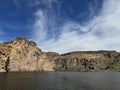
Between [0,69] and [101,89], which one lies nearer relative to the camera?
[101,89]

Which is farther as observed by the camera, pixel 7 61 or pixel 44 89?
pixel 7 61

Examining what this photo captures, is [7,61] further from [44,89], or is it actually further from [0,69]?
[44,89]

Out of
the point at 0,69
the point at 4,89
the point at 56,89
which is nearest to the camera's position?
the point at 4,89

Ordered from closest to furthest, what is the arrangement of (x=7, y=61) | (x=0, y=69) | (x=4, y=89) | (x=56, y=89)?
(x=4, y=89) → (x=56, y=89) → (x=0, y=69) → (x=7, y=61)

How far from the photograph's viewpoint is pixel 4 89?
5862cm

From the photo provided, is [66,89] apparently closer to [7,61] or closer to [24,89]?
[24,89]

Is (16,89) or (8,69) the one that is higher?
(8,69)

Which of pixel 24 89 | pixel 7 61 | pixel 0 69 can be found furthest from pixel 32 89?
pixel 7 61

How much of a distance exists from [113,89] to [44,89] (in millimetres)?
23497

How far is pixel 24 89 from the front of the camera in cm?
6016

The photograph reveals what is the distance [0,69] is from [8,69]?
11868mm

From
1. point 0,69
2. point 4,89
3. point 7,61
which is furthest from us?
point 7,61

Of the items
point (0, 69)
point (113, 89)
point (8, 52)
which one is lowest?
point (113, 89)

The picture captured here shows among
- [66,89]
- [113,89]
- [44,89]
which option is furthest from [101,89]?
[44,89]
